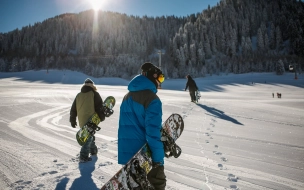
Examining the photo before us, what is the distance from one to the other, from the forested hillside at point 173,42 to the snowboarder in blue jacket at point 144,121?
61.0 metres

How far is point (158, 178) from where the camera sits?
2.30m

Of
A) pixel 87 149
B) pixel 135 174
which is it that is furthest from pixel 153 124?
pixel 87 149

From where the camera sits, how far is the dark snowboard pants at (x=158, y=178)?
2283 mm

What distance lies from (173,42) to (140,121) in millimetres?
92861

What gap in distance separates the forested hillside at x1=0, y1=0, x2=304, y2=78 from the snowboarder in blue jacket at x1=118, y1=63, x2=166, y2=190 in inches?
2404

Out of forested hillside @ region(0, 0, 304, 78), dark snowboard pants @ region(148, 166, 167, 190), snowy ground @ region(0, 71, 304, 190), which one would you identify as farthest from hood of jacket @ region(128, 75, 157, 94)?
forested hillside @ region(0, 0, 304, 78)

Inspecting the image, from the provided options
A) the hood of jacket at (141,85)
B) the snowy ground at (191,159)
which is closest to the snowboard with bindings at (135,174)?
the hood of jacket at (141,85)

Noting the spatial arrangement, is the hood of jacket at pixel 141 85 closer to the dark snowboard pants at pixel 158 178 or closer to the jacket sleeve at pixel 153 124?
the jacket sleeve at pixel 153 124

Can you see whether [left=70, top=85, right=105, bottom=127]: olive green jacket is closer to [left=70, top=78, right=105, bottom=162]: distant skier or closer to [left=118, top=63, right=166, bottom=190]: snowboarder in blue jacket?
[left=70, top=78, right=105, bottom=162]: distant skier

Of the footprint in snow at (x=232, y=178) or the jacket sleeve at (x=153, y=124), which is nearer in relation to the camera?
the jacket sleeve at (x=153, y=124)

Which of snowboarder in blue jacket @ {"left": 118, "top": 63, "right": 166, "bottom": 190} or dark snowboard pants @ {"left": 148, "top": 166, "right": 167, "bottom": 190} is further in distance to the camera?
dark snowboard pants @ {"left": 148, "top": 166, "right": 167, "bottom": 190}

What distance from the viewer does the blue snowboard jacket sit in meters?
2.07

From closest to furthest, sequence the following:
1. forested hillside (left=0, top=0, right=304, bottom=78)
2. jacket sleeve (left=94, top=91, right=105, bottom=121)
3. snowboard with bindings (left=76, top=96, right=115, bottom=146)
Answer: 1. snowboard with bindings (left=76, top=96, right=115, bottom=146)
2. jacket sleeve (left=94, top=91, right=105, bottom=121)
3. forested hillside (left=0, top=0, right=304, bottom=78)

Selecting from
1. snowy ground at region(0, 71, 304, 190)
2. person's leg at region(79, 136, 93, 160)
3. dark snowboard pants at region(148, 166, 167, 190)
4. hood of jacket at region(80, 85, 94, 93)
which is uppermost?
hood of jacket at region(80, 85, 94, 93)
